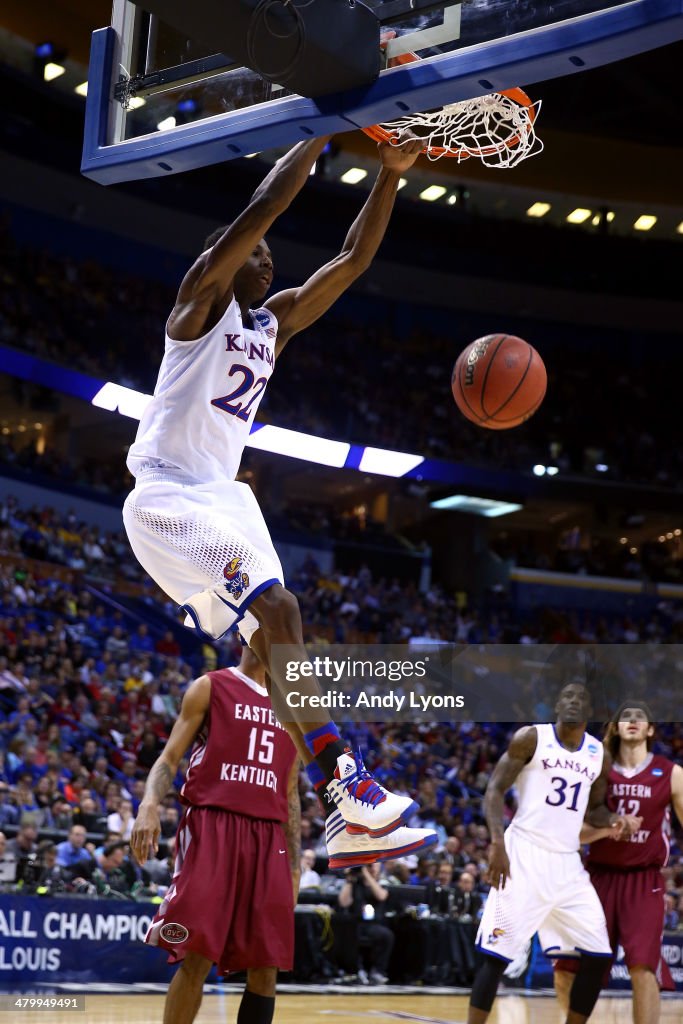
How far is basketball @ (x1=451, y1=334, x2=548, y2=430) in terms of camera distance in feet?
18.7

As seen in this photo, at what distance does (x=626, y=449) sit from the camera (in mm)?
25500

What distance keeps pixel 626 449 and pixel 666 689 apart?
563 cm

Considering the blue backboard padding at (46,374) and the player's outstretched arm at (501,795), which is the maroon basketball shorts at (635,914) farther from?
the blue backboard padding at (46,374)

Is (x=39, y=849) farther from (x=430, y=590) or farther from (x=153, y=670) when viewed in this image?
(x=430, y=590)

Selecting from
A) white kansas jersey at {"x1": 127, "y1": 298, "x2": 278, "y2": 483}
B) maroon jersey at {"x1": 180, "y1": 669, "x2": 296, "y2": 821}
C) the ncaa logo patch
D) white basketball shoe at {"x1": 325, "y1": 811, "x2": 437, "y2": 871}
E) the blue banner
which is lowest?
the blue banner

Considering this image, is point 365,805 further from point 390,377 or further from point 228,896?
point 390,377

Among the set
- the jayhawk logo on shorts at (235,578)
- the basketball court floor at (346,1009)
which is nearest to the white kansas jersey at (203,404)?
the jayhawk logo on shorts at (235,578)

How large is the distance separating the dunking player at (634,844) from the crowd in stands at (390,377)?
14923mm

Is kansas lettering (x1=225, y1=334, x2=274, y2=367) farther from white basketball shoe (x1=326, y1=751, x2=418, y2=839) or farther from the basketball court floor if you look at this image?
the basketball court floor

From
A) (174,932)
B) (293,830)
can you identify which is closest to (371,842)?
(174,932)

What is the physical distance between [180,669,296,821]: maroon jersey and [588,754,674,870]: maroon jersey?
7.41 ft

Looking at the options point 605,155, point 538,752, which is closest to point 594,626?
point 605,155

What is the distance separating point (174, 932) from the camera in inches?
184

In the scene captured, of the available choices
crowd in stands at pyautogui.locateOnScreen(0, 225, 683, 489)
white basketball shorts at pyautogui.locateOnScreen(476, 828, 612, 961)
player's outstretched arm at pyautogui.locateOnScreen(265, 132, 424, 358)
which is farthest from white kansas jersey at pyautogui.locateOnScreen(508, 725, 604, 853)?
crowd in stands at pyautogui.locateOnScreen(0, 225, 683, 489)
